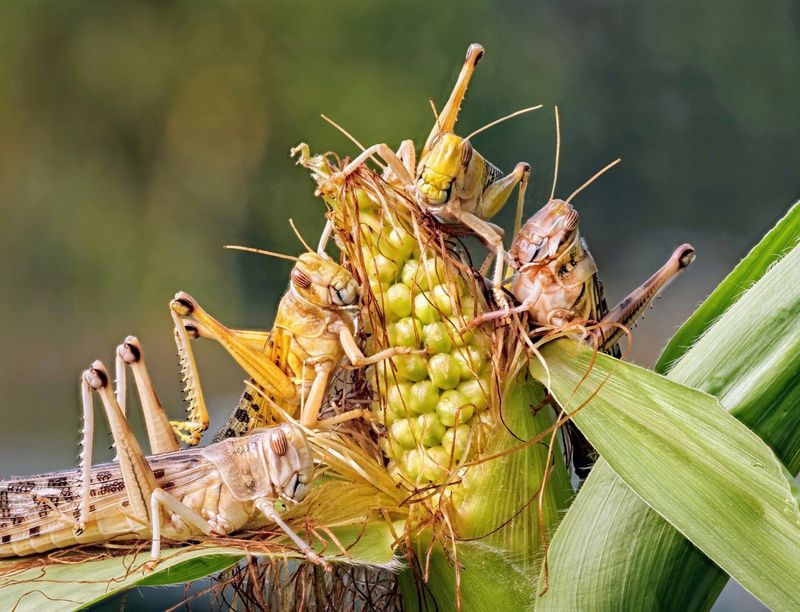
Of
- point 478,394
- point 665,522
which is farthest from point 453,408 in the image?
point 665,522

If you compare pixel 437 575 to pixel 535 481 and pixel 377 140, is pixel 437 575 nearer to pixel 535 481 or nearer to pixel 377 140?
pixel 535 481

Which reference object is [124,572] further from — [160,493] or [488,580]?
[488,580]

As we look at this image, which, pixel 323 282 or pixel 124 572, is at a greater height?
pixel 323 282

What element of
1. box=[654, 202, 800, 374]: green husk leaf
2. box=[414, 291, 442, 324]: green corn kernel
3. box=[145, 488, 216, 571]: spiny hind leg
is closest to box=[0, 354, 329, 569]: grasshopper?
box=[145, 488, 216, 571]: spiny hind leg

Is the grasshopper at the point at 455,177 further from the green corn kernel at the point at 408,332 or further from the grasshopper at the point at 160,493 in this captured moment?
the grasshopper at the point at 160,493

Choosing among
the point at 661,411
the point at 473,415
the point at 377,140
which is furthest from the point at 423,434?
the point at 377,140

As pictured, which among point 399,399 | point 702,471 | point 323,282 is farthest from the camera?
point 323,282
